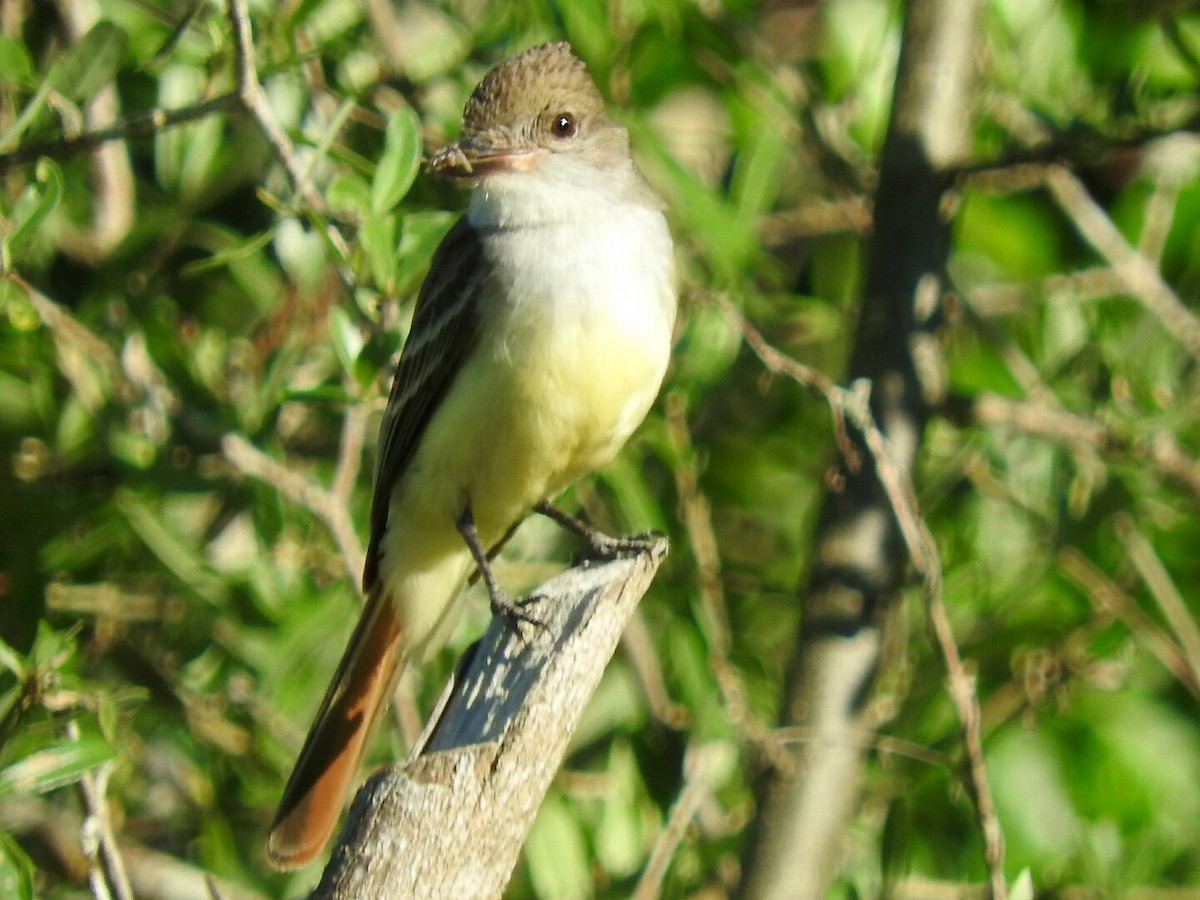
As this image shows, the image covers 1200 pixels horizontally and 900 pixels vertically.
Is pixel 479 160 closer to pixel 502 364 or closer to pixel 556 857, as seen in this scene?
pixel 502 364

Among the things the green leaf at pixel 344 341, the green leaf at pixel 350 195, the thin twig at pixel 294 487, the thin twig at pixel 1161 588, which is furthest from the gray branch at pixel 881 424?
the green leaf at pixel 350 195

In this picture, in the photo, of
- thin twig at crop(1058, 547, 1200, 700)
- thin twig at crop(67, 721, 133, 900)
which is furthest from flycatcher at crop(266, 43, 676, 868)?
thin twig at crop(1058, 547, 1200, 700)

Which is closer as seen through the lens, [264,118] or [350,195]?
[264,118]

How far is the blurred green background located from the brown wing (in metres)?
0.10

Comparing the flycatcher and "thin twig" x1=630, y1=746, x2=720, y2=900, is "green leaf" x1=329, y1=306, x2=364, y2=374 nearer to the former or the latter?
the flycatcher

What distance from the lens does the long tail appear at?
12.4 ft

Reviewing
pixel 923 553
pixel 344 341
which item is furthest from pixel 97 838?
pixel 923 553

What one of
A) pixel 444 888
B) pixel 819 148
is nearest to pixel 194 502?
pixel 819 148

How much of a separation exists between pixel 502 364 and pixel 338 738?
0.95 m

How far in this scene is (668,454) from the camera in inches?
185

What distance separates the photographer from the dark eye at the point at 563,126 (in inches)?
166

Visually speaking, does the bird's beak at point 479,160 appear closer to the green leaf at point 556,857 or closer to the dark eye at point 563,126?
the dark eye at point 563,126

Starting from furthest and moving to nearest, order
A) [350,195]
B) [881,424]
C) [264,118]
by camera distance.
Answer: [881,424] < [350,195] < [264,118]

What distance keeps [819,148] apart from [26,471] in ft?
7.60
